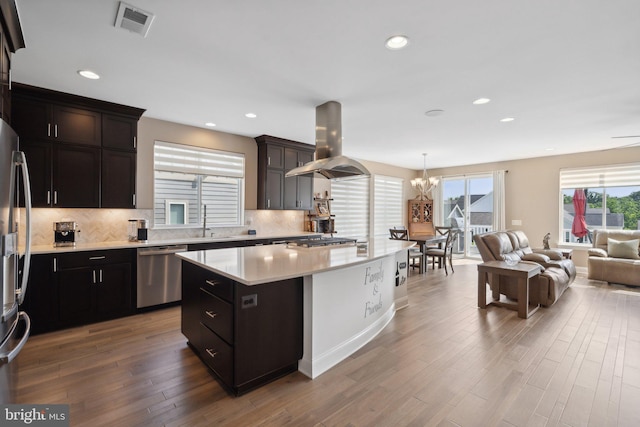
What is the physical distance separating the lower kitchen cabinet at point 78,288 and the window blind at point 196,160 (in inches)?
57.5

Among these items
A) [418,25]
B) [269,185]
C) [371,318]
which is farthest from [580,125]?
[269,185]

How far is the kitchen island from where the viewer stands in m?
2.12

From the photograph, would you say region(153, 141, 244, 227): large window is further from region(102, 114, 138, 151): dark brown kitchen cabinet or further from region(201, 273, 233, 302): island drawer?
region(201, 273, 233, 302): island drawer

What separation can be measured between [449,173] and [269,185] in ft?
19.5

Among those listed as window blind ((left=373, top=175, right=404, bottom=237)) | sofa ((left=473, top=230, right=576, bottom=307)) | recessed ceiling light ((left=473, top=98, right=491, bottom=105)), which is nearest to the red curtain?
sofa ((left=473, top=230, right=576, bottom=307))

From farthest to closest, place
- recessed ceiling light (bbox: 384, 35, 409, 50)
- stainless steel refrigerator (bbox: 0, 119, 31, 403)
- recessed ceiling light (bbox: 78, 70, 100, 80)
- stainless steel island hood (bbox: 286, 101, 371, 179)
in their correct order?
stainless steel island hood (bbox: 286, 101, 371, 179)
recessed ceiling light (bbox: 78, 70, 100, 80)
recessed ceiling light (bbox: 384, 35, 409, 50)
stainless steel refrigerator (bbox: 0, 119, 31, 403)

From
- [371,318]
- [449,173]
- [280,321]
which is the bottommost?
[371,318]

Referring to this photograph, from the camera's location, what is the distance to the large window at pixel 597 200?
607 cm

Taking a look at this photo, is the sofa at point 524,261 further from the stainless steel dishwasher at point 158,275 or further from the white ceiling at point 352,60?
the stainless steel dishwasher at point 158,275

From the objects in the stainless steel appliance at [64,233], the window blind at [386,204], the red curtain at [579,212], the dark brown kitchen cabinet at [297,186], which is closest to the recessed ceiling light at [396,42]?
the dark brown kitchen cabinet at [297,186]

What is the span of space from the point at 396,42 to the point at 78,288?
421 centimetres

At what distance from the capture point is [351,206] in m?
7.39

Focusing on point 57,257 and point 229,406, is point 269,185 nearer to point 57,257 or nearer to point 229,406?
point 57,257

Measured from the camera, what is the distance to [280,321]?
2312 millimetres
